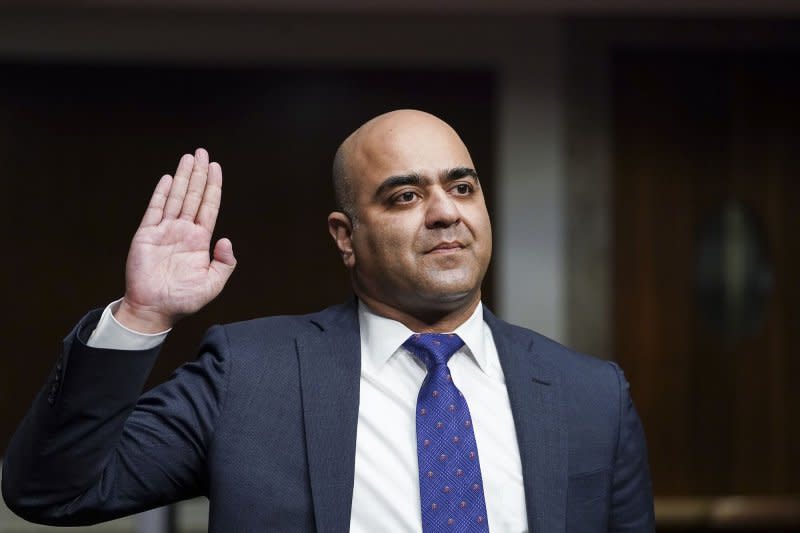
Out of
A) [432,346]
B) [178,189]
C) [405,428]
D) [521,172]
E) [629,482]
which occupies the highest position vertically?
[521,172]

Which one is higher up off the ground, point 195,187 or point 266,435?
point 195,187

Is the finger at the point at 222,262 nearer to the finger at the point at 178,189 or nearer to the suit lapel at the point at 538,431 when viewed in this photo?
the finger at the point at 178,189

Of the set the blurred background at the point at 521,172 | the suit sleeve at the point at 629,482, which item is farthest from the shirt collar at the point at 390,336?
the blurred background at the point at 521,172

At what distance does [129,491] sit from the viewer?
5.08ft

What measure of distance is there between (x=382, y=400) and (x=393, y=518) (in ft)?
0.60

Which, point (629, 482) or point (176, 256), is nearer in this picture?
point (176, 256)

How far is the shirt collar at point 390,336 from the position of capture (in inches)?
67.4

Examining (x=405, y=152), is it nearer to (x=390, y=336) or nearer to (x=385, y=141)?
(x=385, y=141)

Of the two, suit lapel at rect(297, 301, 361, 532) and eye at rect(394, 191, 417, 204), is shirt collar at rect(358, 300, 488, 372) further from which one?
eye at rect(394, 191, 417, 204)

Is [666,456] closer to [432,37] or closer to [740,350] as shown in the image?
[740,350]

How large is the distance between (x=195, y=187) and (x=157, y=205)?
0.23 ft

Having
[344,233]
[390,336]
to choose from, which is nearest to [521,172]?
[344,233]

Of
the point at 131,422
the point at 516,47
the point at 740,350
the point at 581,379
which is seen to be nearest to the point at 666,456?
the point at 740,350

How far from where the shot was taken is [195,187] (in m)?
1.60
